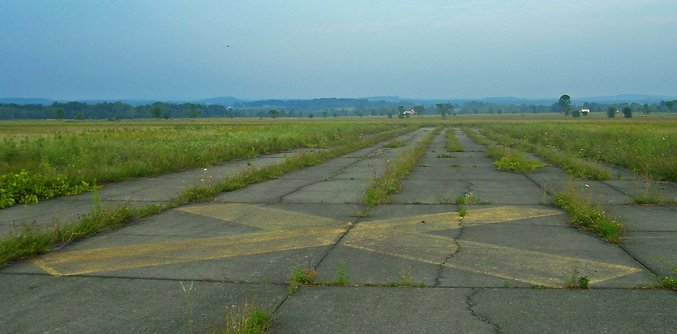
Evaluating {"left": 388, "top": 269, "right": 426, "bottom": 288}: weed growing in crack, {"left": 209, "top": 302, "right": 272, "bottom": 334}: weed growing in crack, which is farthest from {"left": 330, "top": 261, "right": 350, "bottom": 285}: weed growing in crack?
{"left": 209, "top": 302, "right": 272, "bottom": 334}: weed growing in crack

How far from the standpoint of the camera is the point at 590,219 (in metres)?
7.71

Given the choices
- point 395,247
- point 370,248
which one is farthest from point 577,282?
point 370,248

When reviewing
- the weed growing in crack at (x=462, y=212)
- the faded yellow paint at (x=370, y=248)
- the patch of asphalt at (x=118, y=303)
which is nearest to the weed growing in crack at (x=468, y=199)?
the weed growing in crack at (x=462, y=212)

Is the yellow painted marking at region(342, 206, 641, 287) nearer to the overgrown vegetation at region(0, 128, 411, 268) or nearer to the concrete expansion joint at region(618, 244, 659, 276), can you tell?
the concrete expansion joint at region(618, 244, 659, 276)

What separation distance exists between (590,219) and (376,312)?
466 cm

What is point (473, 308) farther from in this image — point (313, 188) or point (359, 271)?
point (313, 188)

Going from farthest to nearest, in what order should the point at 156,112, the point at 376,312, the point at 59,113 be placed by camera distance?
the point at 156,112, the point at 59,113, the point at 376,312

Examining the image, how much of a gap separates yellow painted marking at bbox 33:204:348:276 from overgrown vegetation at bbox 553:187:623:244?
3.40m

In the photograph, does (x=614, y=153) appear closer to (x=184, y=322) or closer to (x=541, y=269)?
(x=541, y=269)

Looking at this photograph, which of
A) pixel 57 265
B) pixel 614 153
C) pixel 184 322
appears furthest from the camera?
pixel 614 153

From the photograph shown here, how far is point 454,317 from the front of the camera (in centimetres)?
429

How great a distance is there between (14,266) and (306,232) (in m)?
3.51

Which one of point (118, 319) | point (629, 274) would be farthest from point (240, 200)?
point (629, 274)

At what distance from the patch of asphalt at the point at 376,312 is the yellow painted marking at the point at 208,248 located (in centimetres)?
181
